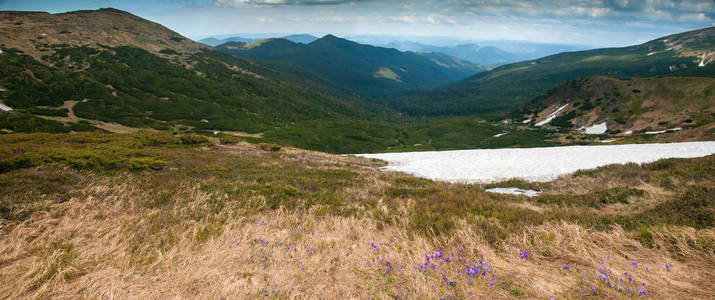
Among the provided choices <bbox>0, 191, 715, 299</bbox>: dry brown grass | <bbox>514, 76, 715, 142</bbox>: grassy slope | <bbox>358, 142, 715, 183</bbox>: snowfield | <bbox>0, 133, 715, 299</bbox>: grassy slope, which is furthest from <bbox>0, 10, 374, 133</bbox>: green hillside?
<bbox>514, 76, 715, 142</bbox>: grassy slope

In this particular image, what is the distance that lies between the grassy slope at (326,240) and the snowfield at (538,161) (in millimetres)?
7944

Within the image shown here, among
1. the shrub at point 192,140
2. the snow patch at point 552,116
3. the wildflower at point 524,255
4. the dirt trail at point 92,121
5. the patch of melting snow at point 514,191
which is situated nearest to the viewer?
the wildflower at point 524,255

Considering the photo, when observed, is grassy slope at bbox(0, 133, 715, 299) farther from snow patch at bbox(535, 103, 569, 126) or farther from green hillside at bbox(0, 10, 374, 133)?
snow patch at bbox(535, 103, 569, 126)

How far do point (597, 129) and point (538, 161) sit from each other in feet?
376

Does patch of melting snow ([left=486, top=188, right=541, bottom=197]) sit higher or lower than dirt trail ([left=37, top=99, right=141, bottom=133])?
higher

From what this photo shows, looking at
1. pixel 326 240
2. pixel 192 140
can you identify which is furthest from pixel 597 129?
pixel 326 240

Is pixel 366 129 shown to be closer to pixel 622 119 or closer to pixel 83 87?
pixel 622 119

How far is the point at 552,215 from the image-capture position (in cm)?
938

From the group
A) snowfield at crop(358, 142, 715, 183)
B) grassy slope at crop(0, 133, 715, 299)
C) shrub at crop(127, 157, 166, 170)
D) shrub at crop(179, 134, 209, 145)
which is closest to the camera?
grassy slope at crop(0, 133, 715, 299)

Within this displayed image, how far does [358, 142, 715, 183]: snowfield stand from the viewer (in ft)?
69.7

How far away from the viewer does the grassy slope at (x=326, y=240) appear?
5348 millimetres

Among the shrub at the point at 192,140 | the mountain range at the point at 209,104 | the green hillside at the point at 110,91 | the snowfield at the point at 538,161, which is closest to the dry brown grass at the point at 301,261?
the snowfield at the point at 538,161

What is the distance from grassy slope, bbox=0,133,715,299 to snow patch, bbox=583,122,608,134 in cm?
11987

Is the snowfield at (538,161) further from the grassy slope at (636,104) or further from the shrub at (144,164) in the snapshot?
the grassy slope at (636,104)
